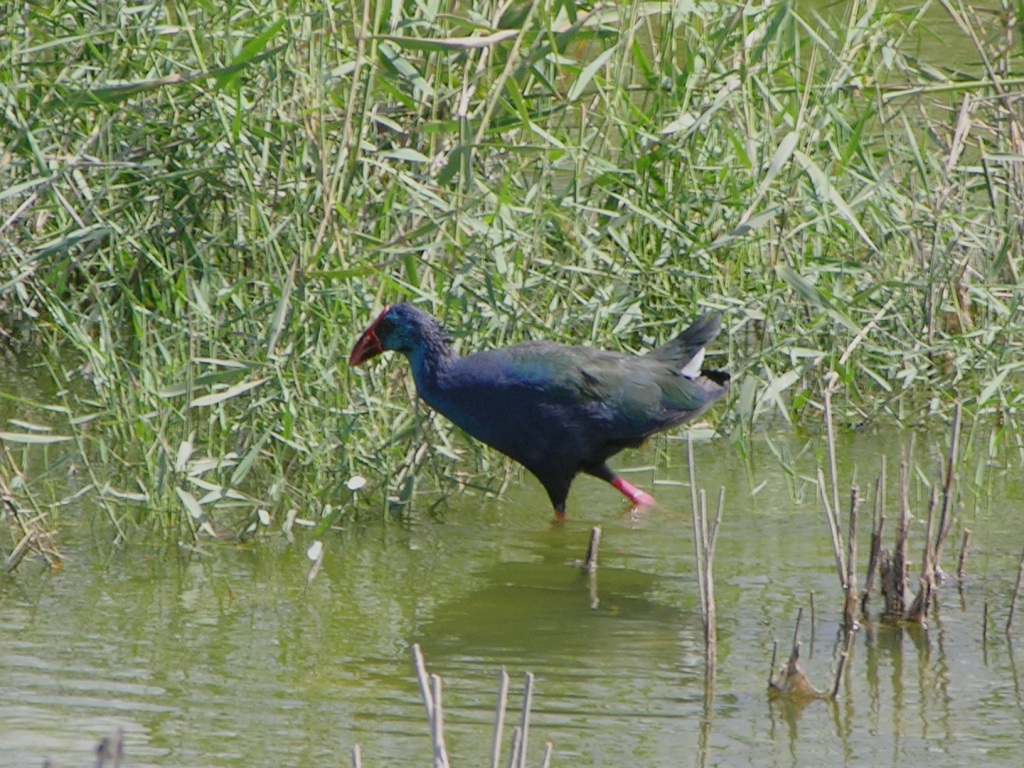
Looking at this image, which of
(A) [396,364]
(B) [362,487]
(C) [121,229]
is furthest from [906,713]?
(C) [121,229]

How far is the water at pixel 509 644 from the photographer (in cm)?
359

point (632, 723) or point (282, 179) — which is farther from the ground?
point (282, 179)

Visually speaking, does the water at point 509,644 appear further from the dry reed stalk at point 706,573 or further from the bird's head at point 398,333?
the bird's head at point 398,333

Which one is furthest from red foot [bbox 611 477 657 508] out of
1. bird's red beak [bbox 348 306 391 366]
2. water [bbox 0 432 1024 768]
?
bird's red beak [bbox 348 306 391 366]

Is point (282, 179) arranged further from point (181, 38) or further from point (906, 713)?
point (906, 713)

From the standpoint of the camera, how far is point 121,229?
5.29 metres

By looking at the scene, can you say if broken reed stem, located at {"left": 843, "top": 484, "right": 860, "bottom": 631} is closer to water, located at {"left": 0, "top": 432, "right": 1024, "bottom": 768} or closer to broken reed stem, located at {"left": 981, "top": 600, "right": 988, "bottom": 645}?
water, located at {"left": 0, "top": 432, "right": 1024, "bottom": 768}

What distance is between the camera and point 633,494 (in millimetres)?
5270

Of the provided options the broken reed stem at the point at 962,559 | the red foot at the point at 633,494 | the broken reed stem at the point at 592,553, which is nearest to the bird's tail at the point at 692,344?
the red foot at the point at 633,494

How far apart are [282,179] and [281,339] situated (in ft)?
1.60

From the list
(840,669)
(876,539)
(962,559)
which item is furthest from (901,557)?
(840,669)

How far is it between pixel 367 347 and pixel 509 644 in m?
1.13

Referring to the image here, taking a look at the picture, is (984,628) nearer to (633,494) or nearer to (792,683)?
(792,683)

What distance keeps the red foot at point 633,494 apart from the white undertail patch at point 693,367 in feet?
1.26
